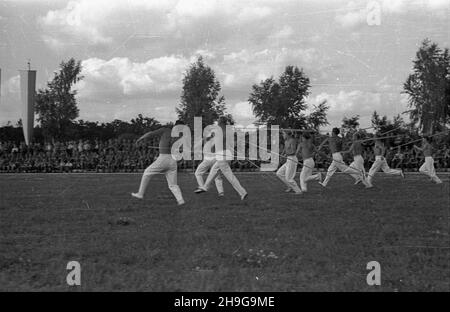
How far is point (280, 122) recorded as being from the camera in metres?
12.9

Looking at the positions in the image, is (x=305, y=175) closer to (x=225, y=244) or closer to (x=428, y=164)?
(x=428, y=164)

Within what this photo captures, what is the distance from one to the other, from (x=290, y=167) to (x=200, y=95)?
15.2 ft

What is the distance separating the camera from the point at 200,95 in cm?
1091

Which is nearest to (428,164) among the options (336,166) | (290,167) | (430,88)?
(336,166)

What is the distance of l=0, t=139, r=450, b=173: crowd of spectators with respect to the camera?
2035 cm

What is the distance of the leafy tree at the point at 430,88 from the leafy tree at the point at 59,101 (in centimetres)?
727

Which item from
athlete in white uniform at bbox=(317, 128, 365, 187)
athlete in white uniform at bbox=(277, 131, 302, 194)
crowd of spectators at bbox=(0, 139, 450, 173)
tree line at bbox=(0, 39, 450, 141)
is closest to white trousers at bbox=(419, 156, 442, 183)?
tree line at bbox=(0, 39, 450, 141)

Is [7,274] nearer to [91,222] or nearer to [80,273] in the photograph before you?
[80,273]

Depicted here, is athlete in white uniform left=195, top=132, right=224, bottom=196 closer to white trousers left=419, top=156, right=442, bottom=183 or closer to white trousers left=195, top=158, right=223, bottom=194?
white trousers left=195, top=158, right=223, bottom=194

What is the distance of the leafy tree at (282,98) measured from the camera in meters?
11.3

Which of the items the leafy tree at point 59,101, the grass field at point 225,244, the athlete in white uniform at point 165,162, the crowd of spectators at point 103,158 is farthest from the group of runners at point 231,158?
the crowd of spectators at point 103,158

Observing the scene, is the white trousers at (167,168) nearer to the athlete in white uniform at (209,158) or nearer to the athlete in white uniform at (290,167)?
the athlete in white uniform at (209,158)

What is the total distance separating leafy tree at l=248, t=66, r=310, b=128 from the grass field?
210 cm

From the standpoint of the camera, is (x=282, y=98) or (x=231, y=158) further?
(x=231, y=158)
